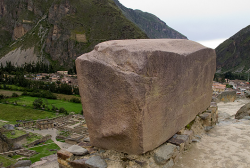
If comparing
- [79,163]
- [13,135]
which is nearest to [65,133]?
[13,135]

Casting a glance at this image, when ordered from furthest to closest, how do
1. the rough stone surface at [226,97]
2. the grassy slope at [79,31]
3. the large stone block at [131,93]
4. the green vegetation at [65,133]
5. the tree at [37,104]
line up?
1. the grassy slope at [79,31]
2. the tree at [37,104]
3. the green vegetation at [65,133]
4. the rough stone surface at [226,97]
5. the large stone block at [131,93]

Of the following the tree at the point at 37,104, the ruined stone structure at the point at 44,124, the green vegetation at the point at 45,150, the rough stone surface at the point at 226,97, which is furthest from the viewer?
the tree at the point at 37,104

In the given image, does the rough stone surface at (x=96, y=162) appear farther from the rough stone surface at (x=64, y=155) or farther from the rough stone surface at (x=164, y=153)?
the rough stone surface at (x=164, y=153)

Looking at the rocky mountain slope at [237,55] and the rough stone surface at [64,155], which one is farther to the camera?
the rocky mountain slope at [237,55]

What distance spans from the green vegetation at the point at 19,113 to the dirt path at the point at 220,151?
122 feet

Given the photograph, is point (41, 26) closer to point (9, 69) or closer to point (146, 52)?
point (9, 69)

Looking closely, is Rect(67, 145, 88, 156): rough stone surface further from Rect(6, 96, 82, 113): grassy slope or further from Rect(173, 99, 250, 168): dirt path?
Rect(6, 96, 82, 113): grassy slope

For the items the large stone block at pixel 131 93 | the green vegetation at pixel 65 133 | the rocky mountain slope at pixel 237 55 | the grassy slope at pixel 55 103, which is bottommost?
the green vegetation at pixel 65 133

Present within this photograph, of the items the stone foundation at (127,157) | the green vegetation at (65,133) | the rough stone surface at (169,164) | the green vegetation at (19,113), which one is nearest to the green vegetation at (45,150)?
the green vegetation at (65,133)

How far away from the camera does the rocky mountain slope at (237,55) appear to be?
86438mm

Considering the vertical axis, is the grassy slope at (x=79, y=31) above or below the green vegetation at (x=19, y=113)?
above

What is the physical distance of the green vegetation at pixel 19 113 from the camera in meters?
37.0

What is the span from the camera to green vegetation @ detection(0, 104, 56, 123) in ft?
121

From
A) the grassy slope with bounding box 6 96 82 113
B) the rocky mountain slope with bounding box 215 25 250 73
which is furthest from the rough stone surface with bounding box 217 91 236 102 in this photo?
the rocky mountain slope with bounding box 215 25 250 73
